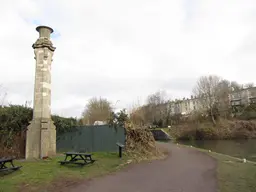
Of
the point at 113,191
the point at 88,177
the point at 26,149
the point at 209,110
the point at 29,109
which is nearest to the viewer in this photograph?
the point at 113,191

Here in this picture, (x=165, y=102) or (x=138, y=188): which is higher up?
(x=165, y=102)

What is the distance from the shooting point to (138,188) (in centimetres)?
599

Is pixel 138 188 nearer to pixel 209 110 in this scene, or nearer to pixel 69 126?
pixel 69 126

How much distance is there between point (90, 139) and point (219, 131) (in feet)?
91.2

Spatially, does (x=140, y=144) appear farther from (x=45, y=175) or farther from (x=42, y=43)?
(x=42, y=43)

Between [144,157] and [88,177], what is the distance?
16.7ft

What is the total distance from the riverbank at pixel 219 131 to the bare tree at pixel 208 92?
4.61 m

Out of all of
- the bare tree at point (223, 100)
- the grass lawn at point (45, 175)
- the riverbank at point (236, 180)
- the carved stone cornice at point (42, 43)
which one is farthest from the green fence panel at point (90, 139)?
the bare tree at point (223, 100)

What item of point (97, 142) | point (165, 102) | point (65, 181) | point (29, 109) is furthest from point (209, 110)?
point (65, 181)

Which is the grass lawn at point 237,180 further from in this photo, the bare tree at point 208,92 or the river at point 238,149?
the bare tree at point 208,92

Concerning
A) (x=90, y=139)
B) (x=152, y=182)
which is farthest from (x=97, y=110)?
(x=152, y=182)

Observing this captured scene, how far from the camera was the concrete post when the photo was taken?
10.8 metres

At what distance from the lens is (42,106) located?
36.9 ft

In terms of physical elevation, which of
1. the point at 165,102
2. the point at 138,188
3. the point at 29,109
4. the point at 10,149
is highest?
the point at 165,102
